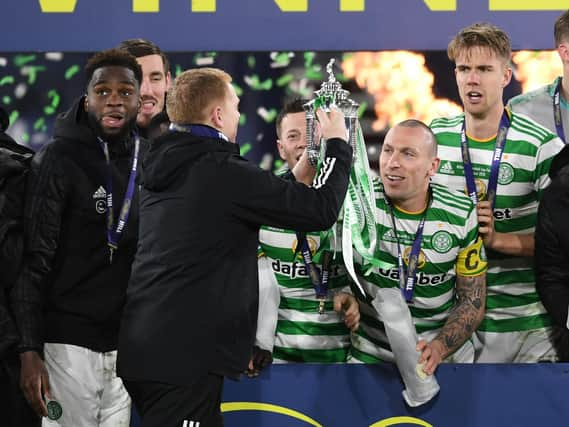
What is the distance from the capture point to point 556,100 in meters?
4.43

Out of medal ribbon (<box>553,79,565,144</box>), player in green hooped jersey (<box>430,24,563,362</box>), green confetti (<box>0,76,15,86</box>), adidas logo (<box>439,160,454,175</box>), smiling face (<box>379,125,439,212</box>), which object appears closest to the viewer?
smiling face (<box>379,125,439,212</box>)

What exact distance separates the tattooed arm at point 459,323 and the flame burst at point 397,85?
92.0 inches

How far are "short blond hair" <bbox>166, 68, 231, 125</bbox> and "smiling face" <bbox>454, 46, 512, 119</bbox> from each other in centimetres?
149

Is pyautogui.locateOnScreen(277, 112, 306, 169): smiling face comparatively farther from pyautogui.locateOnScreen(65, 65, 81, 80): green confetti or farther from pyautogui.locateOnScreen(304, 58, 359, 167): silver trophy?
pyautogui.locateOnScreen(65, 65, 81, 80): green confetti

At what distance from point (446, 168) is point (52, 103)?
2.95 metres

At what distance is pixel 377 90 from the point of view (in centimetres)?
593

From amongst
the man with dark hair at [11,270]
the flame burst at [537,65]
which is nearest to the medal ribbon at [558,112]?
the flame burst at [537,65]

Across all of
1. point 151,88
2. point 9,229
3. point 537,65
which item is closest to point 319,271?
point 9,229

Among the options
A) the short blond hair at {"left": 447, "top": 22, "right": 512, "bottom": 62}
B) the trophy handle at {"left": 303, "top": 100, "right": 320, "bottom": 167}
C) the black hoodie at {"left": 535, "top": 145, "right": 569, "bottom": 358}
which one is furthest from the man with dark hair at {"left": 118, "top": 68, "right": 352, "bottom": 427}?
the short blond hair at {"left": 447, "top": 22, "right": 512, "bottom": 62}

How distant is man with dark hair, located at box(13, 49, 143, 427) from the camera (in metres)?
3.11

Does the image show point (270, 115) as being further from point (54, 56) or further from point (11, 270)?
point (11, 270)

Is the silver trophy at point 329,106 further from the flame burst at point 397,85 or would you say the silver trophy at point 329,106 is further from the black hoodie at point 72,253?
the flame burst at point 397,85

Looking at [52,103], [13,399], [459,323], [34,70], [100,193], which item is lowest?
[13,399]

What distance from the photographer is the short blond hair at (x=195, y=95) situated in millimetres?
2953
